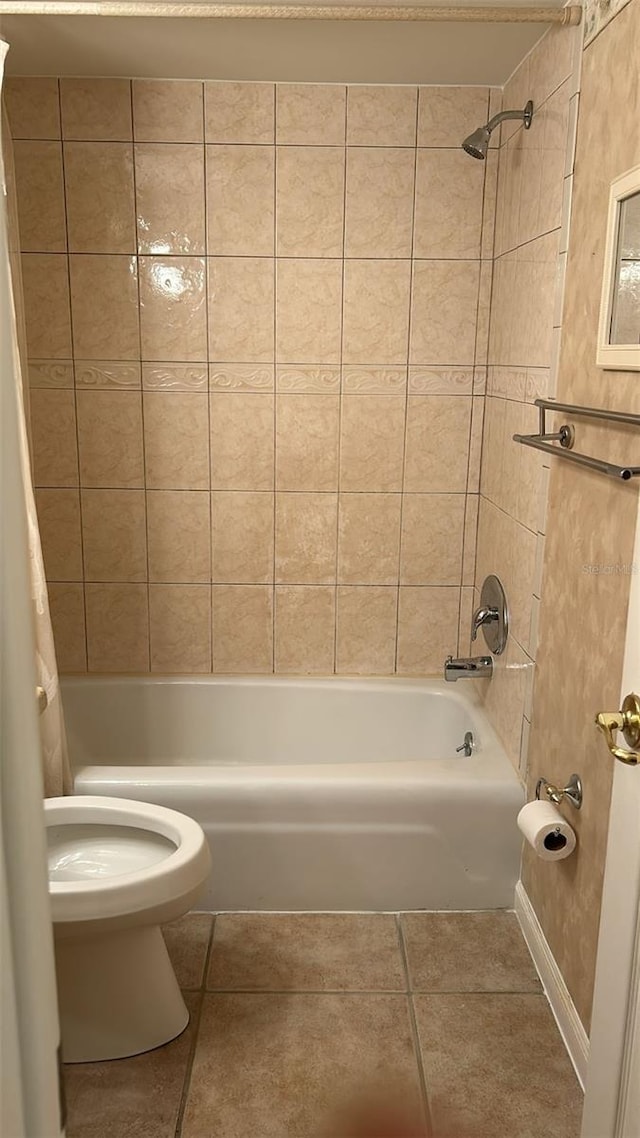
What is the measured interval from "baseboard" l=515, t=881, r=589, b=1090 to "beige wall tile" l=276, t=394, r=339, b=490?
133cm

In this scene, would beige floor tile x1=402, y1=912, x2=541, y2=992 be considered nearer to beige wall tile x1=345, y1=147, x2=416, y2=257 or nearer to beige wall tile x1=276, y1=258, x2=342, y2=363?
beige wall tile x1=276, y1=258, x2=342, y2=363

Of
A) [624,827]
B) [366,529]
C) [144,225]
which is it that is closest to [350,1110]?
[624,827]

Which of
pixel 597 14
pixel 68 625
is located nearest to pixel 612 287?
pixel 597 14

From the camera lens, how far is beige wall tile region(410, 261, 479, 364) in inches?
105

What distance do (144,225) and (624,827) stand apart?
7.22 ft

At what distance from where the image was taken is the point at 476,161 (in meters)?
2.59

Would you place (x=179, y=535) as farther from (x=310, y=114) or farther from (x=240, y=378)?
(x=310, y=114)

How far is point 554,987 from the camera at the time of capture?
6.39 feet

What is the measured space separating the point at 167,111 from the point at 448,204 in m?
0.86

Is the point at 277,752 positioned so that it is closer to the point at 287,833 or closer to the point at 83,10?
the point at 287,833

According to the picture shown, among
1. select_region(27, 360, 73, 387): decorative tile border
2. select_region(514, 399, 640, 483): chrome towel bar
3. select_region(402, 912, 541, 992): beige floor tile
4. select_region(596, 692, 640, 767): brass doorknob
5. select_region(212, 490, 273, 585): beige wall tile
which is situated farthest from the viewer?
select_region(212, 490, 273, 585): beige wall tile

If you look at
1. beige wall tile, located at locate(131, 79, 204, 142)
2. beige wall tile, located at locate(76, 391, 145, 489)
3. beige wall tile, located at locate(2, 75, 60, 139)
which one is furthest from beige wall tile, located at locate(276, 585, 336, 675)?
beige wall tile, located at locate(2, 75, 60, 139)

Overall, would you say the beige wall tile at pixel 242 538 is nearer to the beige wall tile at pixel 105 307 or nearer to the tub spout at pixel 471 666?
the beige wall tile at pixel 105 307

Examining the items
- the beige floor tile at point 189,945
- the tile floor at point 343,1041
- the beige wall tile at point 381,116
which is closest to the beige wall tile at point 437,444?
the beige wall tile at point 381,116
